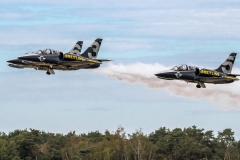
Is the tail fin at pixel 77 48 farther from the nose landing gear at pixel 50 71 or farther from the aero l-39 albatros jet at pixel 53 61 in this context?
the nose landing gear at pixel 50 71

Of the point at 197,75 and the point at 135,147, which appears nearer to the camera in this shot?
the point at 197,75

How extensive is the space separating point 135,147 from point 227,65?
42.5 meters

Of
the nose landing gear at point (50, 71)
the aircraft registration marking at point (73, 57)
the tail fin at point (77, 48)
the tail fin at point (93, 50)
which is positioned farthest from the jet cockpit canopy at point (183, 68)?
the tail fin at point (77, 48)

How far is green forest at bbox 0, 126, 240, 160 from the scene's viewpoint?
172 meters

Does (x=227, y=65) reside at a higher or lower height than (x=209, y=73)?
higher

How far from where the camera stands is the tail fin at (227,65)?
132250mm

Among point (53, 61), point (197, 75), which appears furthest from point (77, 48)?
point (197, 75)

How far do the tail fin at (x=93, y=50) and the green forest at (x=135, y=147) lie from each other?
1251 inches

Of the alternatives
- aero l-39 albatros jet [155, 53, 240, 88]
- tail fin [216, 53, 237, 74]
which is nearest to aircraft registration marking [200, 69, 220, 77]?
aero l-39 albatros jet [155, 53, 240, 88]

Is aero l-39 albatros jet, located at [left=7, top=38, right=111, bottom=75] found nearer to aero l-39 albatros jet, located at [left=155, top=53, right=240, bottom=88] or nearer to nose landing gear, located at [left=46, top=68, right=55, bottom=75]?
nose landing gear, located at [left=46, top=68, right=55, bottom=75]

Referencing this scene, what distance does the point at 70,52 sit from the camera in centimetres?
14088

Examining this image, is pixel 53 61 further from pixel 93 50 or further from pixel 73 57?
pixel 93 50

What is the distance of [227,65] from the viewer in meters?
133

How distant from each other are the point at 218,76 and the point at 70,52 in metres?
21.5
